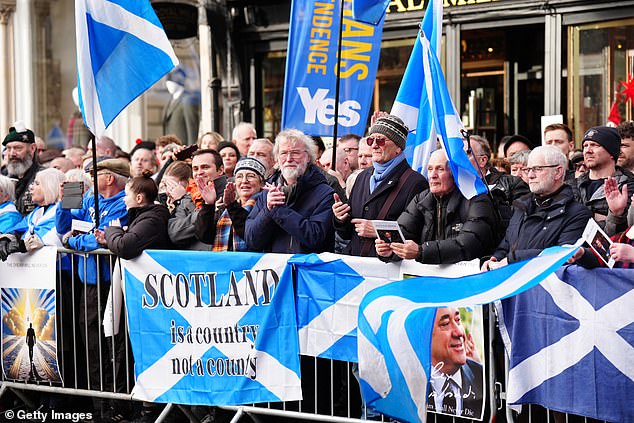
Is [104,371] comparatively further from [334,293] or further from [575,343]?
[575,343]

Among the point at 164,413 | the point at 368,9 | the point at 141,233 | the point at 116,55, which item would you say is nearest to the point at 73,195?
the point at 141,233

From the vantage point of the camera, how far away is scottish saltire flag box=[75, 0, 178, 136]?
26.3ft

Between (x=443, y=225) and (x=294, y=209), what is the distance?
1.12 m

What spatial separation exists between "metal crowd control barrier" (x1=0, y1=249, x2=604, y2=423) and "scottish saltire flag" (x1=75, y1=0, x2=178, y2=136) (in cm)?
112

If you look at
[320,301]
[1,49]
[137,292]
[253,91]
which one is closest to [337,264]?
[320,301]

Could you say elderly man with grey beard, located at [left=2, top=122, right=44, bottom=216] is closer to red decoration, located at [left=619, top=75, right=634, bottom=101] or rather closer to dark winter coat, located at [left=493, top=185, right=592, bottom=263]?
dark winter coat, located at [left=493, top=185, right=592, bottom=263]

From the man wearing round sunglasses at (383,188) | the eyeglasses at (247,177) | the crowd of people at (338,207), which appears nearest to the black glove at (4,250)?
the crowd of people at (338,207)

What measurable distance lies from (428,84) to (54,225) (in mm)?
3165

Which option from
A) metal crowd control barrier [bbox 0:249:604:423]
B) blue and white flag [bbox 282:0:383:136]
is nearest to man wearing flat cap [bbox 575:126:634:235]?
metal crowd control barrier [bbox 0:249:604:423]

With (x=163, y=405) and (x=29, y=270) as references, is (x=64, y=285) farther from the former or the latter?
(x=163, y=405)

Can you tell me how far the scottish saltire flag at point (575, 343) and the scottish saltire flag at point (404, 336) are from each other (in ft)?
1.27

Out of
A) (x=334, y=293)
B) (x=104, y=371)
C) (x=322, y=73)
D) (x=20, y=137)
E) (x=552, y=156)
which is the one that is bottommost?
(x=104, y=371)

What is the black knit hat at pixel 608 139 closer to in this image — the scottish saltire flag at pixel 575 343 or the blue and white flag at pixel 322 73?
the scottish saltire flag at pixel 575 343

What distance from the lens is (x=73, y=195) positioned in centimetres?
827
